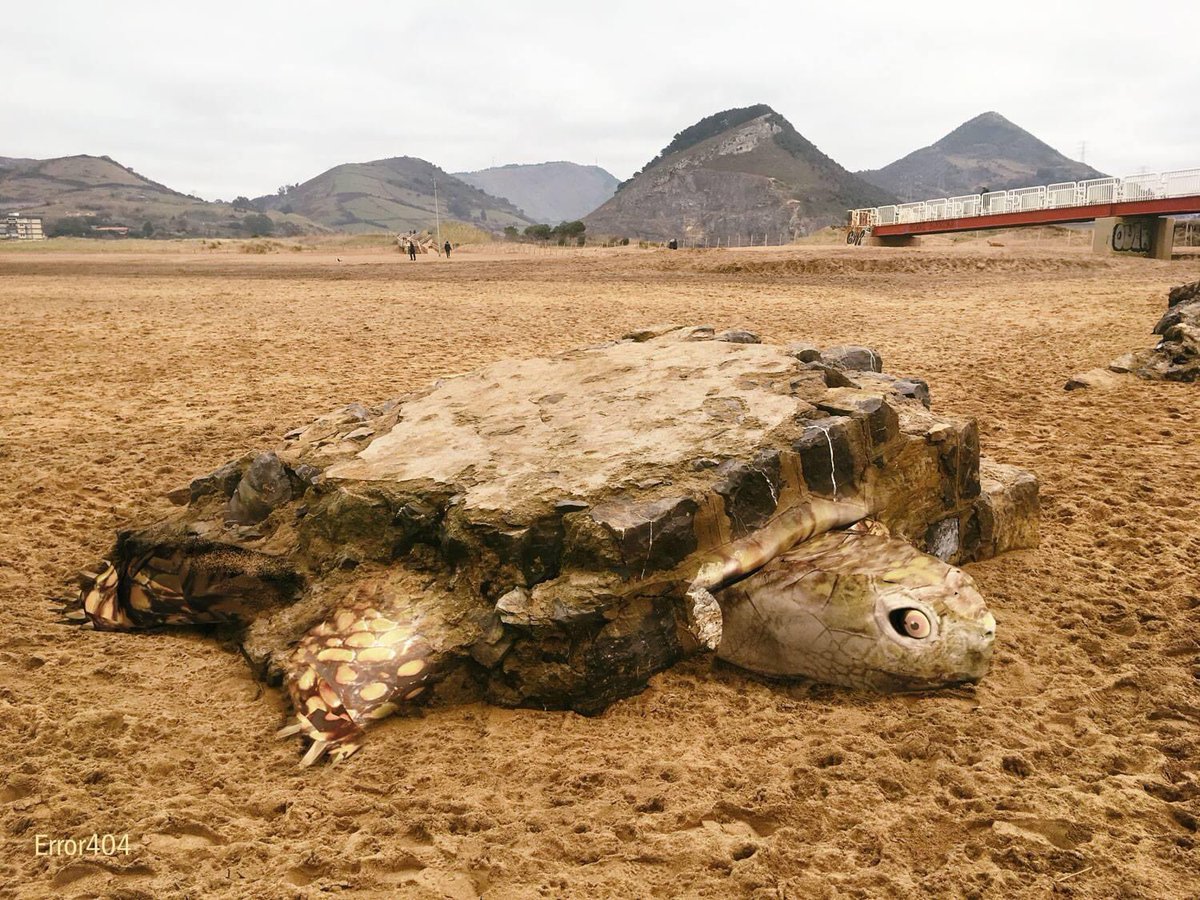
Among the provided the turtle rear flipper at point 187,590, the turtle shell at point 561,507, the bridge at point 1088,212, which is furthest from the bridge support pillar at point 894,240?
the turtle rear flipper at point 187,590

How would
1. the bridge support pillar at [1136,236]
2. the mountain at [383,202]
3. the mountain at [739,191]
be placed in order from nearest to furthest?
the bridge support pillar at [1136,236]
the mountain at [739,191]
the mountain at [383,202]

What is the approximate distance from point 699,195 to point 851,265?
75.7 metres

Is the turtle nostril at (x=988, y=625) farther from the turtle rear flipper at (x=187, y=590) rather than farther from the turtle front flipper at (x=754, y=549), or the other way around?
the turtle rear flipper at (x=187, y=590)

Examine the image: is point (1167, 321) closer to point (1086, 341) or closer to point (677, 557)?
point (1086, 341)

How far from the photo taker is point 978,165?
167375 mm

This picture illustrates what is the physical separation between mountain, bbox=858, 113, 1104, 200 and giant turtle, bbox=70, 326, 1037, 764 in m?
144

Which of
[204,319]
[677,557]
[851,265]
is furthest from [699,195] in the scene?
[677,557]

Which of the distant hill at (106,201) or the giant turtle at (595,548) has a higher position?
the distant hill at (106,201)

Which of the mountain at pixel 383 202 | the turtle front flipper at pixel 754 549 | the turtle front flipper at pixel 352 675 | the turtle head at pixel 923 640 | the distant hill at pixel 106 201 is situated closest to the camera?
the turtle front flipper at pixel 352 675

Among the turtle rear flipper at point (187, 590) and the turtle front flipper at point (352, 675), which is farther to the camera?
the turtle rear flipper at point (187, 590)

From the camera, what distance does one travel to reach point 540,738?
2.86 m

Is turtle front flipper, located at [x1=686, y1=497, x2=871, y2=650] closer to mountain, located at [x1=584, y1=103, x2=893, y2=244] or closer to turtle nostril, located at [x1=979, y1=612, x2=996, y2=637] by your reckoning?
turtle nostril, located at [x1=979, y1=612, x2=996, y2=637]

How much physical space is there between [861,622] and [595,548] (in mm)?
1054

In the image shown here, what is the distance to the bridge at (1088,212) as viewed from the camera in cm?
2348
